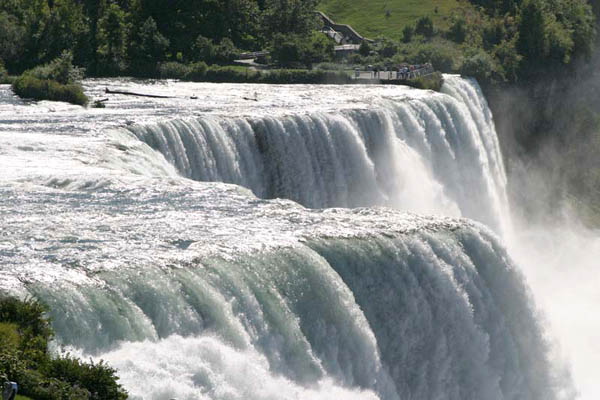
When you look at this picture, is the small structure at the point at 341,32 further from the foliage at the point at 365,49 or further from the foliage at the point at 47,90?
the foliage at the point at 47,90

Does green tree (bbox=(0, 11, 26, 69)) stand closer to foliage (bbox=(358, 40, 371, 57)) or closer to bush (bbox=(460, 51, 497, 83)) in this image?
foliage (bbox=(358, 40, 371, 57))

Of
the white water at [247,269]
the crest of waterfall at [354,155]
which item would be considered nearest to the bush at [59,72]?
the white water at [247,269]

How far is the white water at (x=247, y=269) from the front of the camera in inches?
970

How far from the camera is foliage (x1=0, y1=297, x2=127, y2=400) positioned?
68.9 feet

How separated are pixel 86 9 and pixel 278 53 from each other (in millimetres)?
13360

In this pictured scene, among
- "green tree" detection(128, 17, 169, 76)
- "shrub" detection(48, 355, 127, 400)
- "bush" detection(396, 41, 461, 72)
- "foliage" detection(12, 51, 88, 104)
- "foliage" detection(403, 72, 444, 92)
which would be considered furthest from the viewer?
"bush" detection(396, 41, 461, 72)

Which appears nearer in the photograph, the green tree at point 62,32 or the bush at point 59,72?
the bush at point 59,72

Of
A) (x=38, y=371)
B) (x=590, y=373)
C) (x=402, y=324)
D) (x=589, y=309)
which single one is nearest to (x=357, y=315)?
(x=402, y=324)

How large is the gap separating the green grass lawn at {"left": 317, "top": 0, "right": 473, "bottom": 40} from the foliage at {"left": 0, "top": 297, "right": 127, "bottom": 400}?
3021 inches

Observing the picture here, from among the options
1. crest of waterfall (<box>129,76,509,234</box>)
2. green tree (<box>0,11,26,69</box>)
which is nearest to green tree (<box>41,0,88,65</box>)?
green tree (<box>0,11,26,69</box>)

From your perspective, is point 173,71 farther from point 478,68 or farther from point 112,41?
point 478,68

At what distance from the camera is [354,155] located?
49875 millimetres

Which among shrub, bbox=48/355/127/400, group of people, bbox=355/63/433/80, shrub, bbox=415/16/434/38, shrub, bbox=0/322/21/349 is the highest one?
shrub, bbox=0/322/21/349

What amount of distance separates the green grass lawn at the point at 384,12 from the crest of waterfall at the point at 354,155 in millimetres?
35779
